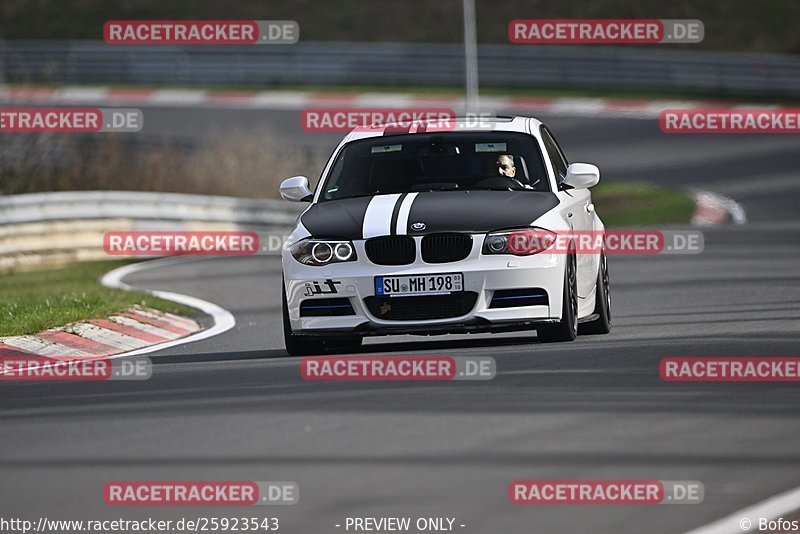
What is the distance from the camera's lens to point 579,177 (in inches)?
488

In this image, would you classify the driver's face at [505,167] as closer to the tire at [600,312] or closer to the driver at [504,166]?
the driver at [504,166]

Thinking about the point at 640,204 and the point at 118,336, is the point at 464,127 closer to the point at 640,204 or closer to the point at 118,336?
the point at 118,336

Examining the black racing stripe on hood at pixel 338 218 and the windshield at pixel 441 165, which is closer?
the black racing stripe on hood at pixel 338 218

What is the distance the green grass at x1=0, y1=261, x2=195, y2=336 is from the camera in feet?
45.6

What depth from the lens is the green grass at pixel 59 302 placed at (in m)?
13.9

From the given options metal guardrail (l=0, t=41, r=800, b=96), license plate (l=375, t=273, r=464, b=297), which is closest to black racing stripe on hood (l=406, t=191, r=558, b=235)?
license plate (l=375, t=273, r=464, b=297)

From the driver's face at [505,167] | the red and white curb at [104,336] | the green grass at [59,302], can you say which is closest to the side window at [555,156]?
the driver's face at [505,167]

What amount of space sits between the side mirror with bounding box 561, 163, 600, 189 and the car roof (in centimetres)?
58

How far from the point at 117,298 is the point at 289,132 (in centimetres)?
2286

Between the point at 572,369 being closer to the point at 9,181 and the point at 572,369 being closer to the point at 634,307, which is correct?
the point at 634,307

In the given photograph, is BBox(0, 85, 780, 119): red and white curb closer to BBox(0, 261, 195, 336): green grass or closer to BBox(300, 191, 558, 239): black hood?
BBox(0, 261, 195, 336): green grass

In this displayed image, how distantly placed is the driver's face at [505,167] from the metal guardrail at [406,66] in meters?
29.0

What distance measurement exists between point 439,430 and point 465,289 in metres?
2.98

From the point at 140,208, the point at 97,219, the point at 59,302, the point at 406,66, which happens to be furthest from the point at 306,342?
the point at 406,66
